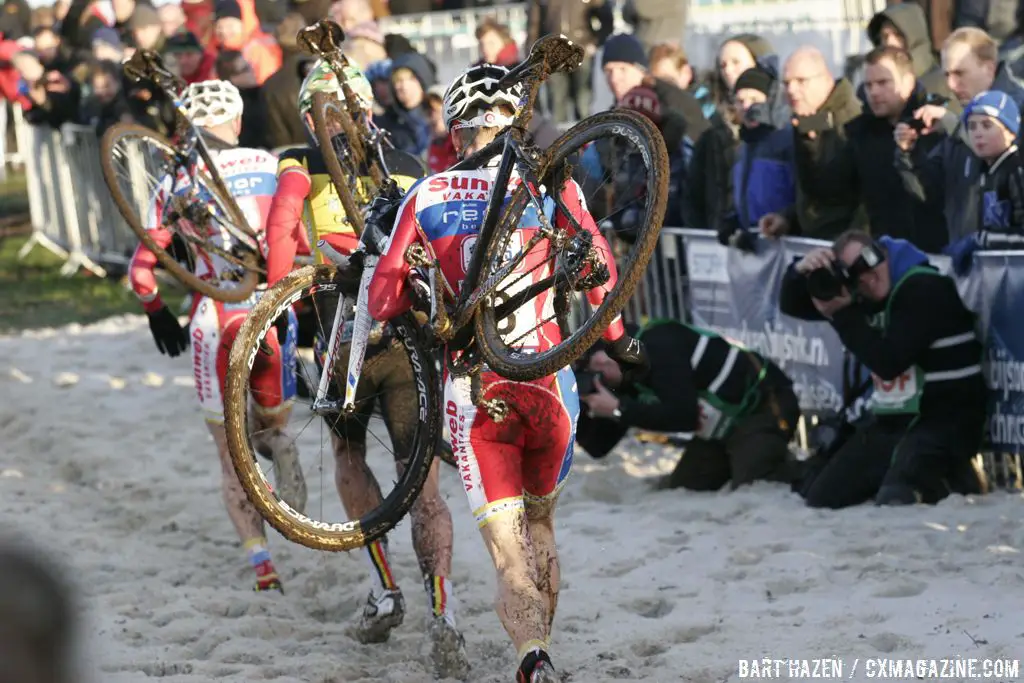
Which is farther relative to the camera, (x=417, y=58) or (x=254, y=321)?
(x=417, y=58)

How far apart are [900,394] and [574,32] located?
6.17 metres

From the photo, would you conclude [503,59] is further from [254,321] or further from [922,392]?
[254,321]

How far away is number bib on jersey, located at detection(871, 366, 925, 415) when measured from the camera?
7871 millimetres

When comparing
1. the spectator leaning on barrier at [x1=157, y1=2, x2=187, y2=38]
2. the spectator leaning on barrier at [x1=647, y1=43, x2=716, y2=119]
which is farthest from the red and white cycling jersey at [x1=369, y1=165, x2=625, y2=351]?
the spectator leaning on barrier at [x1=157, y1=2, x2=187, y2=38]

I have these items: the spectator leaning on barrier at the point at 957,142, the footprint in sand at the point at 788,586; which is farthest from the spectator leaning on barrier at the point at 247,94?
the footprint in sand at the point at 788,586

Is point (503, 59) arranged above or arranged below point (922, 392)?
above

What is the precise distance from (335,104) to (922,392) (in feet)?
10.8

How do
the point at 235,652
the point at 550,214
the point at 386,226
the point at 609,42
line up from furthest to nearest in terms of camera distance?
the point at 609,42 < the point at 235,652 < the point at 386,226 < the point at 550,214

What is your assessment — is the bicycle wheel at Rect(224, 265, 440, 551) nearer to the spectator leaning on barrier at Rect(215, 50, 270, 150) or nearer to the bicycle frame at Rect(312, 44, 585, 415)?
the bicycle frame at Rect(312, 44, 585, 415)

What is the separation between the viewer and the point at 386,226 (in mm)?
5473

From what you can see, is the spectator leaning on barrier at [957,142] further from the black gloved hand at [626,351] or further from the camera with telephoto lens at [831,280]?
the black gloved hand at [626,351]

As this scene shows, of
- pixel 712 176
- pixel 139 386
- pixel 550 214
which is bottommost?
pixel 139 386

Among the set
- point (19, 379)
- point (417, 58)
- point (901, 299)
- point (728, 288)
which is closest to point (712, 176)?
point (728, 288)

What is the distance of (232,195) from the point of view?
7.41m
